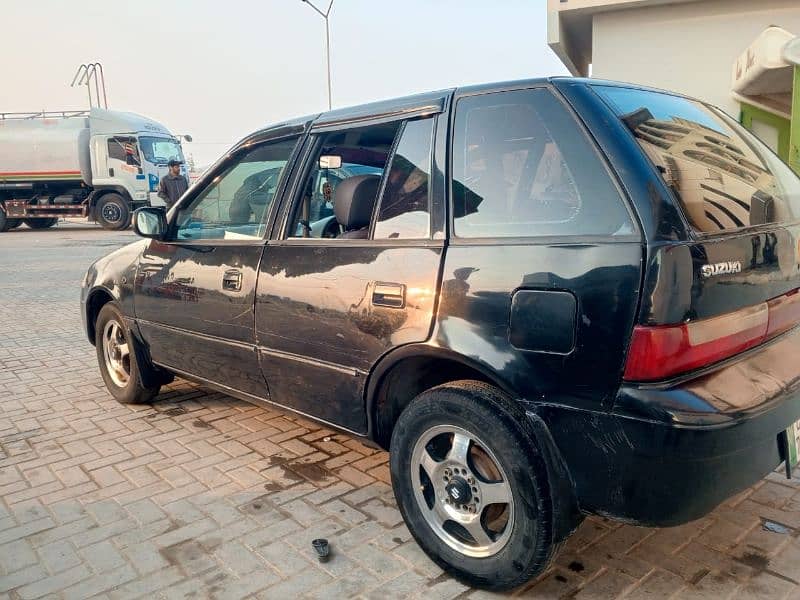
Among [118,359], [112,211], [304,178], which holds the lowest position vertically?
[118,359]

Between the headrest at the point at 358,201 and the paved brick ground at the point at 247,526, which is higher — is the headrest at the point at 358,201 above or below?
above

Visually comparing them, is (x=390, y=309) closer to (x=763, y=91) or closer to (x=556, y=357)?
(x=556, y=357)

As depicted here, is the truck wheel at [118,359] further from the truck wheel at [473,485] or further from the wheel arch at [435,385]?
the truck wheel at [473,485]

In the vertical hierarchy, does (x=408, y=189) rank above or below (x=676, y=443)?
above

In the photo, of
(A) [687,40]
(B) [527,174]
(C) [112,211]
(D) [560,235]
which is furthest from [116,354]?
(C) [112,211]

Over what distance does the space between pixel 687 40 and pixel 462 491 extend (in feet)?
50.3

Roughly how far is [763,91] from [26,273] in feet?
46.3

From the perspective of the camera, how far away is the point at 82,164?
21891 mm

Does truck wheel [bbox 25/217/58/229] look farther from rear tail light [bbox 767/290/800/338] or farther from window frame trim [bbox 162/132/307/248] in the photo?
rear tail light [bbox 767/290/800/338]

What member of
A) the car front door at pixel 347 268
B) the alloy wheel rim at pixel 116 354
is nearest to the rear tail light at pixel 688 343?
the car front door at pixel 347 268

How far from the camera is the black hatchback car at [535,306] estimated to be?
2.01m

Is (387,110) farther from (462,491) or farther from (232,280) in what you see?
(462,491)

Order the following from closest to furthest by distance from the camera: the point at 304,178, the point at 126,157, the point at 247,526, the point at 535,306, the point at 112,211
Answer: the point at 535,306 < the point at 247,526 < the point at 304,178 < the point at 126,157 < the point at 112,211

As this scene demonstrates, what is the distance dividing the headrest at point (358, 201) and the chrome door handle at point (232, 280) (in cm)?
64
